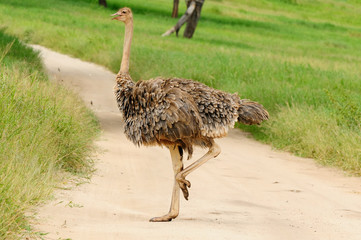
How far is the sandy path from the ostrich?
612 mm

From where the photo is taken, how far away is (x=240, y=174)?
1038cm

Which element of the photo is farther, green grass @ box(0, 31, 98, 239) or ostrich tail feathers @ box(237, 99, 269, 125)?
ostrich tail feathers @ box(237, 99, 269, 125)

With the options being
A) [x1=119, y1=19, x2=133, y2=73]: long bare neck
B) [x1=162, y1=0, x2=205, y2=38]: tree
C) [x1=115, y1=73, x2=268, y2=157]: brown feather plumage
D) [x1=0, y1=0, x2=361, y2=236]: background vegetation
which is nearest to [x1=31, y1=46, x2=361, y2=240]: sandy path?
[x1=0, y1=0, x2=361, y2=236]: background vegetation

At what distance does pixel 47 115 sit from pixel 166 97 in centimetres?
254

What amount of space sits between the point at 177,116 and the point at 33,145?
6.05ft

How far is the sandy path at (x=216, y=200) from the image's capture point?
6743 mm

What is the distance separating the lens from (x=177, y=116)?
7.09m

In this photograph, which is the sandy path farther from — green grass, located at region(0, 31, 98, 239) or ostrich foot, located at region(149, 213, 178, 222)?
green grass, located at region(0, 31, 98, 239)

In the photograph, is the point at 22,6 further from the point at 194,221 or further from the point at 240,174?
the point at 194,221

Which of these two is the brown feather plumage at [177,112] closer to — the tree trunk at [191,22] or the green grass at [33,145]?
the green grass at [33,145]

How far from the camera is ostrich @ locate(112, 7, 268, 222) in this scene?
7.16 metres

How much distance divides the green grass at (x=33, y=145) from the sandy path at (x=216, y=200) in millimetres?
290

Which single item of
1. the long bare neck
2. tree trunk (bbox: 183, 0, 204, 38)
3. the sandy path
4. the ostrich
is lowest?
tree trunk (bbox: 183, 0, 204, 38)

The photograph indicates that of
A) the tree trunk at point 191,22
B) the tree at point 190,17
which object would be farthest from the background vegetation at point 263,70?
the tree trunk at point 191,22
